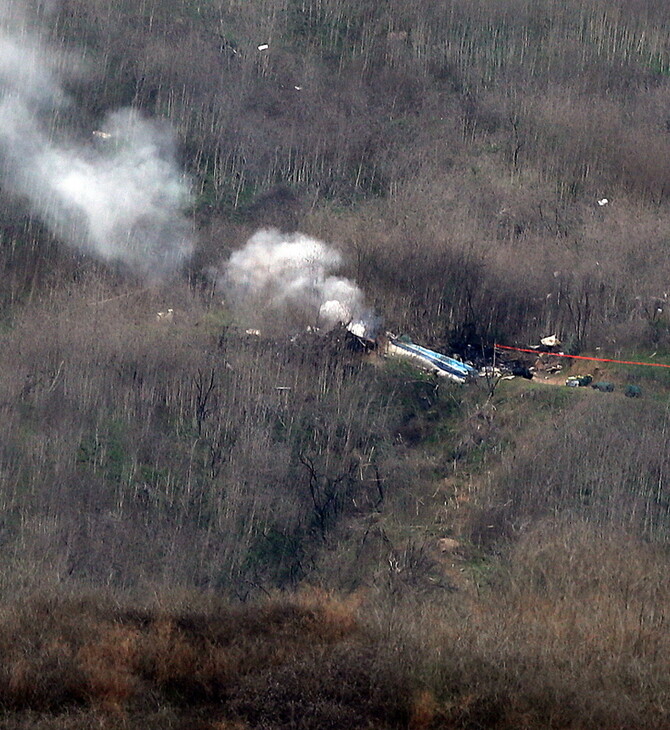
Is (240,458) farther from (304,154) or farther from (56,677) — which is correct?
(304,154)

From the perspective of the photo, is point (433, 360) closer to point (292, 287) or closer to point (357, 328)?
point (357, 328)

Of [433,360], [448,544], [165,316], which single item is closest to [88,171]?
[165,316]

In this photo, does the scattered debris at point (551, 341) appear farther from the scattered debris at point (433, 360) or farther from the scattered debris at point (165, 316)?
the scattered debris at point (165, 316)

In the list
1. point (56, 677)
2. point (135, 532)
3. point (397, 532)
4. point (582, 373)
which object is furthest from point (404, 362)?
point (56, 677)

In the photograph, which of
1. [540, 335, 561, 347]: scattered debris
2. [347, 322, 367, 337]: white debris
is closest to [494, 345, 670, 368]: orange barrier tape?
[540, 335, 561, 347]: scattered debris

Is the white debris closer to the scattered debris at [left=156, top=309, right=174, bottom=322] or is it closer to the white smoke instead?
the white smoke

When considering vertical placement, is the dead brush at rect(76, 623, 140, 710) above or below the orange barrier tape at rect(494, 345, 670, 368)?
below
